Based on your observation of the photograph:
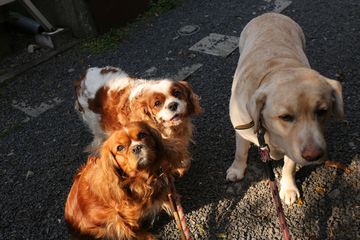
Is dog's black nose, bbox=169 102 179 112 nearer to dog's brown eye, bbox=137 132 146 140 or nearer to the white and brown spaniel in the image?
the white and brown spaniel

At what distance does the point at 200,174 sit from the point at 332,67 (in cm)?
247

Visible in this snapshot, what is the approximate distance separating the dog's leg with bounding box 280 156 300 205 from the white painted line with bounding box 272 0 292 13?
13.2ft

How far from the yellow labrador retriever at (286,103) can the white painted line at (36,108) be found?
324 centimetres

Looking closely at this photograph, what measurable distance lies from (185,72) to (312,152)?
3.24m

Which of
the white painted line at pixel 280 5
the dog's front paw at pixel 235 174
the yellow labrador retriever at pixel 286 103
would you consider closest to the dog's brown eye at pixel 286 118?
the yellow labrador retriever at pixel 286 103

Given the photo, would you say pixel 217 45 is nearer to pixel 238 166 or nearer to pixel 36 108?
pixel 238 166

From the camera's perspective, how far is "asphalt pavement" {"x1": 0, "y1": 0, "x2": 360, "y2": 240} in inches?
118

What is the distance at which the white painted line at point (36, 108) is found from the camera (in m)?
5.06

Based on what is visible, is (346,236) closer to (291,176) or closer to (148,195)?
(291,176)

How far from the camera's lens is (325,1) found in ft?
20.5

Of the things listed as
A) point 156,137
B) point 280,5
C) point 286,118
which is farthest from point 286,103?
point 280,5

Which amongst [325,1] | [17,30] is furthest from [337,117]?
[17,30]

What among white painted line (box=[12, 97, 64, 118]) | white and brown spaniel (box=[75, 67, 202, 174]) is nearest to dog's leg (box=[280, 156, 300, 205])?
white and brown spaniel (box=[75, 67, 202, 174])

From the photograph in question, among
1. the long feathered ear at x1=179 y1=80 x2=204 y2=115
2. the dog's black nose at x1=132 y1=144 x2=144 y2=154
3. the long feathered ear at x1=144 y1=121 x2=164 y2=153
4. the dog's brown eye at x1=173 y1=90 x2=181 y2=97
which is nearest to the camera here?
the dog's black nose at x1=132 y1=144 x2=144 y2=154
